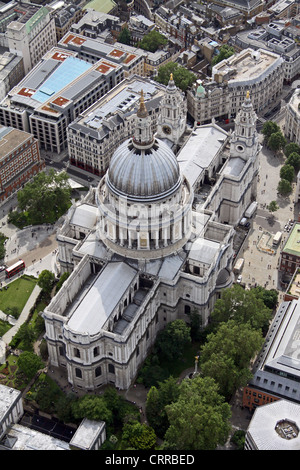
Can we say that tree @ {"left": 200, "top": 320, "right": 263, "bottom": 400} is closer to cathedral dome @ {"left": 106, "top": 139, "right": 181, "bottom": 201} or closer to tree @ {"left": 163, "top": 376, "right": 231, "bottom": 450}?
tree @ {"left": 163, "top": 376, "right": 231, "bottom": 450}

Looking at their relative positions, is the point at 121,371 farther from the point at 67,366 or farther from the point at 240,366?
the point at 240,366

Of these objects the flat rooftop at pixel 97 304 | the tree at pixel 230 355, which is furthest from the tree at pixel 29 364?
the tree at pixel 230 355

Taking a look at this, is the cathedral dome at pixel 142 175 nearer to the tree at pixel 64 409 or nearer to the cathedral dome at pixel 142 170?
the cathedral dome at pixel 142 170

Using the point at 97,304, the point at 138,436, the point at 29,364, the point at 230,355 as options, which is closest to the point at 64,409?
the point at 29,364

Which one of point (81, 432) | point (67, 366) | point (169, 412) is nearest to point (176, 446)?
point (169, 412)

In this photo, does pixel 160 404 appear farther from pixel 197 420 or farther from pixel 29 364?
pixel 29 364

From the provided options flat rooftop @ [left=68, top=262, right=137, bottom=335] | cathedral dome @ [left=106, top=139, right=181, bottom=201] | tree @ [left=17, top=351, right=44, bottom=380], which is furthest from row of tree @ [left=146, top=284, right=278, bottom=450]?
cathedral dome @ [left=106, top=139, right=181, bottom=201]
